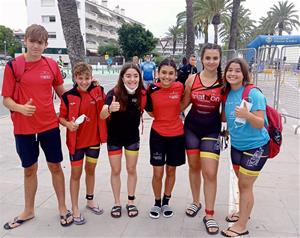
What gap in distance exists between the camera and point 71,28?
303 inches

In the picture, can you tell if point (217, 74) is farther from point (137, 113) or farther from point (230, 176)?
point (230, 176)

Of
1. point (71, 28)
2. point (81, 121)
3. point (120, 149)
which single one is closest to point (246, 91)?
point (120, 149)

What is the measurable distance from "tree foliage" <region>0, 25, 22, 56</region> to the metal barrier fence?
73240 millimetres

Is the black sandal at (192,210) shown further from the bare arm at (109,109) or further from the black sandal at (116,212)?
the bare arm at (109,109)

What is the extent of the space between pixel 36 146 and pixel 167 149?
1.40 m

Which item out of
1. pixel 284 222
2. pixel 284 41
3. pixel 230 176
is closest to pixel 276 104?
pixel 230 176

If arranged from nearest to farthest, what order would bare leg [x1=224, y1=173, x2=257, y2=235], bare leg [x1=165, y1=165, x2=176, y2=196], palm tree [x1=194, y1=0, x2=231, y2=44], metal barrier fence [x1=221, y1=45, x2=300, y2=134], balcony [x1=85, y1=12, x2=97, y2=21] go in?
bare leg [x1=224, y1=173, x2=257, y2=235] < bare leg [x1=165, y1=165, x2=176, y2=196] < metal barrier fence [x1=221, y1=45, x2=300, y2=134] < palm tree [x1=194, y1=0, x2=231, y2=44] < balcony [x1=85, y1=12, x2=97, y2=21]

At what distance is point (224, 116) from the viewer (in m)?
3.38

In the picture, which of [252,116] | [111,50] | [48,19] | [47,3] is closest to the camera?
[252,116]

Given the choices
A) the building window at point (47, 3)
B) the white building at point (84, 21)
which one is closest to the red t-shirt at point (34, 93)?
the white building at point (84, 21)

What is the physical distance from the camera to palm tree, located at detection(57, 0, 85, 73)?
24.8 ft

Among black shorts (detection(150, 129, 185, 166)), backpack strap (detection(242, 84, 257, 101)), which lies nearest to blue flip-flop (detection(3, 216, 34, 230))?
black shorts (detection(150, 129, 185, 166))

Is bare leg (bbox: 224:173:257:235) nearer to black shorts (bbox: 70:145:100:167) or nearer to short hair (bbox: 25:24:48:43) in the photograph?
black shorts (bbox: 70:145:100:167)

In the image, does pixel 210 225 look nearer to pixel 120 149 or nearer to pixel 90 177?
pixel 120 149
